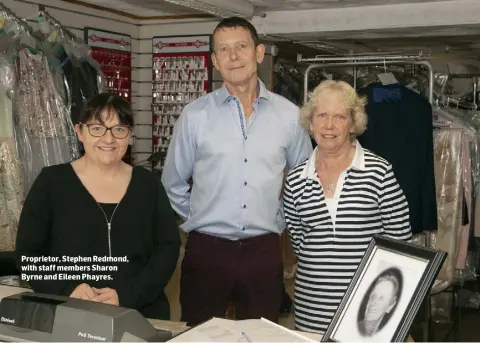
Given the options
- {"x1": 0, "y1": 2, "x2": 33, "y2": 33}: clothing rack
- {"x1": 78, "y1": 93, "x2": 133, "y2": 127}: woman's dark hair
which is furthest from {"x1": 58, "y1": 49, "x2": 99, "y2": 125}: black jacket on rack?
{"x1": 78, "y1": 93, "x2": 133, "y2": 127}: woman's dark hair

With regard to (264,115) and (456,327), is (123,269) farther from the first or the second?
(456,327)

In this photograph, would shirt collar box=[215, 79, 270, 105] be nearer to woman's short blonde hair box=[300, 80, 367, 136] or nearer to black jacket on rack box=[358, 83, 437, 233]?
woman's short blonde hair box=[300, 80, 367, 136]

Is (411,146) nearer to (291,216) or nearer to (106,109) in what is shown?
(291,216)

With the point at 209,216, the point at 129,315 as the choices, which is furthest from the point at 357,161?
the point at 129,315

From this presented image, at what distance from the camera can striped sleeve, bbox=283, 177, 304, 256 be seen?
2.50m

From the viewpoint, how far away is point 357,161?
234cm

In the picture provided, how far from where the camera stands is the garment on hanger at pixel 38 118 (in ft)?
11.0

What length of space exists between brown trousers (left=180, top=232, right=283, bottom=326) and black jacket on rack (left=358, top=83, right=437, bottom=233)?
1586 millimetres

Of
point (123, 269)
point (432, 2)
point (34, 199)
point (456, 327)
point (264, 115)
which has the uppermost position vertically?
point (432, 2)

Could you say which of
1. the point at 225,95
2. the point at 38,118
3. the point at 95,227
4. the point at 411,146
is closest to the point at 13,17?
the point at 38,118

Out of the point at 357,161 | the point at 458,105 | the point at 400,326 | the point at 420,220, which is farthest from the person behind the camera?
the point at 458,105

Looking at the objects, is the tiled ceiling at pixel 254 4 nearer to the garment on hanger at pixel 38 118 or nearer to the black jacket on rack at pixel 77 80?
the black jacket on rack at pixel 77 80

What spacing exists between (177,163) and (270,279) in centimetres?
64

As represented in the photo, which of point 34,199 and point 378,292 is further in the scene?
point 34,199
